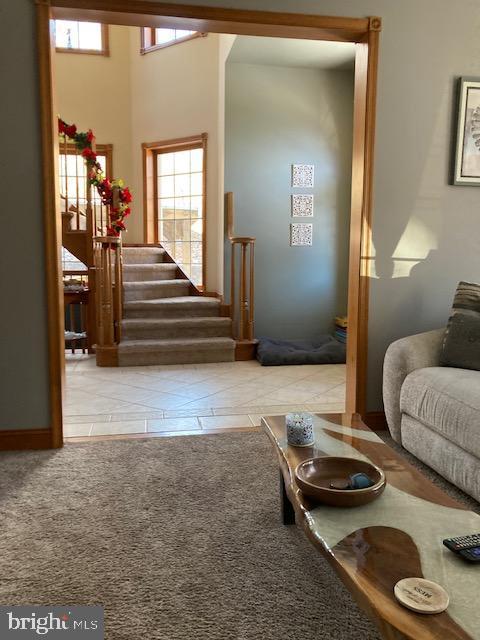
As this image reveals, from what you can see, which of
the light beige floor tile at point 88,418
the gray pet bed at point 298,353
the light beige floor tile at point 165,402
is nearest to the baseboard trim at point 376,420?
the light beige floor tile at point 165,402

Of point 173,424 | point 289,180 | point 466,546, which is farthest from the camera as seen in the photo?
point 289,180

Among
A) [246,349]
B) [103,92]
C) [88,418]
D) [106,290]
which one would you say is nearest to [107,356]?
[106,290]

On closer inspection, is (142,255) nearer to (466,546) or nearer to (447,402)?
(447,402)

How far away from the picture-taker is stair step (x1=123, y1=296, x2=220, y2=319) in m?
5.82

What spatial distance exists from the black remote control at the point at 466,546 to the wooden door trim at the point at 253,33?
6.55 feet

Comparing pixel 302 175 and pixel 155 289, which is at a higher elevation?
pixel 302 175

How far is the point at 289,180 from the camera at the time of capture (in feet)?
19.2

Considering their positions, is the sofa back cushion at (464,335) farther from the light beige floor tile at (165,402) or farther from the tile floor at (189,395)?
the light beige floor tile at (165,402)

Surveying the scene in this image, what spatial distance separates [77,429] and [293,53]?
3.92 meters

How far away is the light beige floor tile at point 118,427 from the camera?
128 inches

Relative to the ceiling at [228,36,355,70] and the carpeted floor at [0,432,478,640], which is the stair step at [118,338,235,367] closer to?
the carpeted floor at [0,432,478,640]

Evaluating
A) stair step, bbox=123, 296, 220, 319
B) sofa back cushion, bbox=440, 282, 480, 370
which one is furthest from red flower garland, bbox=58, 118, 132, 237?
sofa back cushion, bbox=440, 282, 480, 370

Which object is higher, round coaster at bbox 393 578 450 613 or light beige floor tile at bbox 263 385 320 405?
round coaster at bbox 393 578 450 613

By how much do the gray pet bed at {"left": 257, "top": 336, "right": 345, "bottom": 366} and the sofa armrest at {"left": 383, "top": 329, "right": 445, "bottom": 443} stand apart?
2.16 metres
